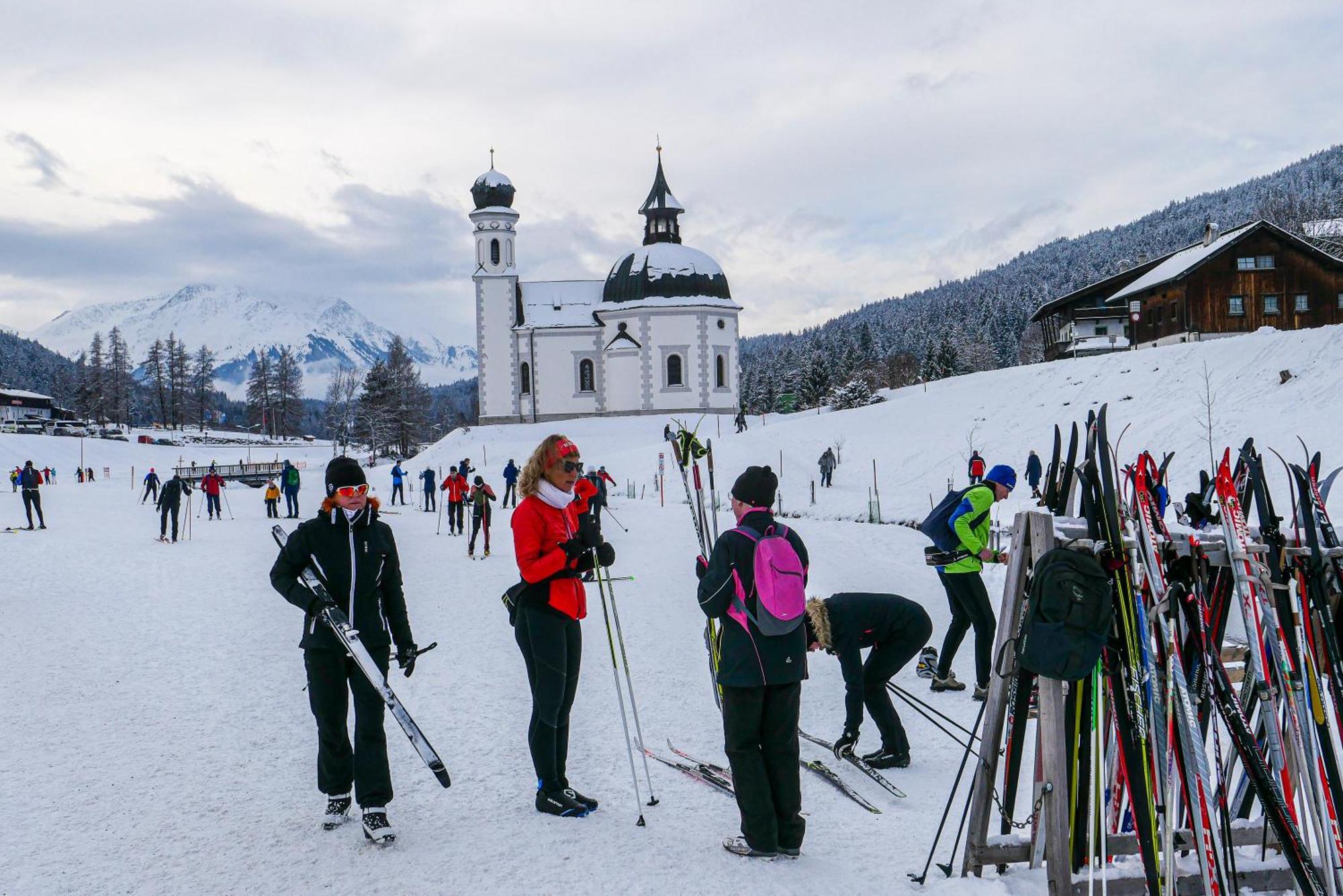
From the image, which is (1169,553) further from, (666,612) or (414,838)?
(666,612)

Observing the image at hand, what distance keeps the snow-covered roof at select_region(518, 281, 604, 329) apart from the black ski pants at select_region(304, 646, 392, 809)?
51500 millimetres

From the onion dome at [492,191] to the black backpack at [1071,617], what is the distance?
183 feet

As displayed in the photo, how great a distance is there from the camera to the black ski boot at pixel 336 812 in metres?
4.72

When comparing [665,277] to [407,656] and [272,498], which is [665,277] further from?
[407,656]

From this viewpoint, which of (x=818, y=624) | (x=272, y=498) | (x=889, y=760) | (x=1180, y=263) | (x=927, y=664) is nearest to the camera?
(x=818, y=624)

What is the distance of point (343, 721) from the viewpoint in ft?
15.6

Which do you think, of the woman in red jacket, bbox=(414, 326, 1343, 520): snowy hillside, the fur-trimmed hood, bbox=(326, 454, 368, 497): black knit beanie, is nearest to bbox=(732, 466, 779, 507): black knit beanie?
the woman in red jacket

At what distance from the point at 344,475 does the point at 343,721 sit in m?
1.26

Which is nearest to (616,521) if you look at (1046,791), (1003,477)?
(1003,477)

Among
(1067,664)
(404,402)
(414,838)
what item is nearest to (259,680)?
(414,838)

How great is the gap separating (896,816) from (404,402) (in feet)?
245

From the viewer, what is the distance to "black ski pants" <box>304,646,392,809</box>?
15.1ft

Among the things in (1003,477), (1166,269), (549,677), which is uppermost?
(1166,269)

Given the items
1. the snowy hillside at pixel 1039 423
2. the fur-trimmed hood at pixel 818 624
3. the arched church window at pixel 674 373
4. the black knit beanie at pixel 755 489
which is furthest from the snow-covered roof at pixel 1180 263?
the black knit beanie at pixel 755 489
